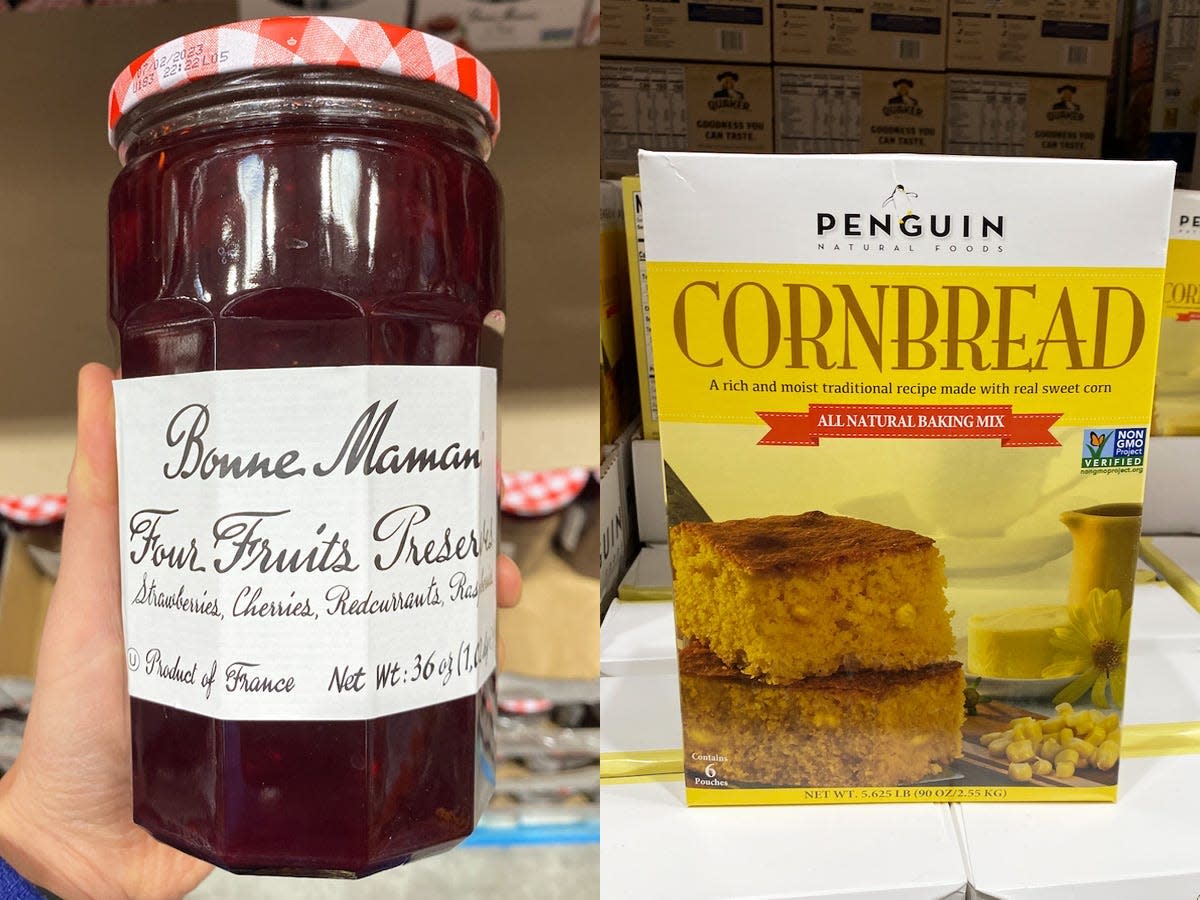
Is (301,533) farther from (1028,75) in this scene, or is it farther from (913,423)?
(1028,75)

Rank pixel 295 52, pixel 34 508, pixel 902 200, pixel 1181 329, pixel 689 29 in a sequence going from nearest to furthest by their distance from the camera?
pixel 295 52
pixel 902 200
pixel 34 508
pixel 1181 329
pixel 689 29

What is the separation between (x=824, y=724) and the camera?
1.90 feet

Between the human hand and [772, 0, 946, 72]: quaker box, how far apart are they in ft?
2.68

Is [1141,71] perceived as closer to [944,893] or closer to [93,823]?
[944,893]

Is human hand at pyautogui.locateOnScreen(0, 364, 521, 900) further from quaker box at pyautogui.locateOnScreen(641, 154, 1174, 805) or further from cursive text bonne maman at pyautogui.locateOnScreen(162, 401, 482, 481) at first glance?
quaker box at pyautogui.locateOnScreen(641, 154, 1174, 805)

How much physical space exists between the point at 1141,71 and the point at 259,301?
114 centimetres

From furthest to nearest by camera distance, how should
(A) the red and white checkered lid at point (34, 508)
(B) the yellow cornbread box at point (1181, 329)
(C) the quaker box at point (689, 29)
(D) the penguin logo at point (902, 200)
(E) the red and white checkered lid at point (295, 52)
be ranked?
(C) the quaker box at point (689, 29) < (B) the yellow cornbread box at point (1181, 329) < (A) the red and white checkered lid at point (34, 508) < (D) the penguin logo at point (902, 200) < (E) the red and white checkered lid at point (295, 52)

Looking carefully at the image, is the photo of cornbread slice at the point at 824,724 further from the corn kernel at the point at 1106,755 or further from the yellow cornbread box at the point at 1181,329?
the yellow cornbread box at the point at 1181,329

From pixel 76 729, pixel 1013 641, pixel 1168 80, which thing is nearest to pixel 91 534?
pixel 76 729

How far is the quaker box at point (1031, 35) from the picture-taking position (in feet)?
3.45

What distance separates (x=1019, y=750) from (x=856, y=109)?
0.77 m

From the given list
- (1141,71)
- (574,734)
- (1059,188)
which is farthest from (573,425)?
(1141,71)

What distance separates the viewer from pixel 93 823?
2.05 feet

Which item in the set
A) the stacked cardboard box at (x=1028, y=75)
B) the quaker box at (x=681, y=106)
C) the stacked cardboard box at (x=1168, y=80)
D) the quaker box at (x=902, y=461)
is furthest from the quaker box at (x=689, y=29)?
the quaker box at (x=902, y=461)
